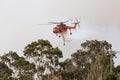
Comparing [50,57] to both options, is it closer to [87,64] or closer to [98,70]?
[87,64]

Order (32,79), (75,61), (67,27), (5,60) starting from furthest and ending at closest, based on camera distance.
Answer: (75,61) < (5,60) < (32,79) < (67,27)

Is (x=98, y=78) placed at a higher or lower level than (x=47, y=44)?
lower

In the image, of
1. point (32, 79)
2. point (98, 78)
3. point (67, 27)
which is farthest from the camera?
point (32, 79)

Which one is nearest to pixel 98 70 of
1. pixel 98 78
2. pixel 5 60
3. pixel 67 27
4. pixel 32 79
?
pixel 98 78

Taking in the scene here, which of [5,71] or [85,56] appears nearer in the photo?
[5,71]

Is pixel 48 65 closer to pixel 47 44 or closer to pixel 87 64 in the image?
pixel 47 44

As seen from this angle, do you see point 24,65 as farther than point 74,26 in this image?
Yes

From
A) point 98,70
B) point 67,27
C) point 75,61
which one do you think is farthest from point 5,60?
point 98,70

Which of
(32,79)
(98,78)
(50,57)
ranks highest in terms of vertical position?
(50,57)

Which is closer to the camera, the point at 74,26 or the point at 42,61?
the point at 74,26
